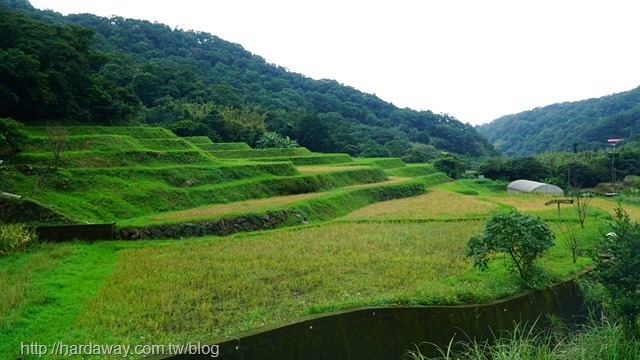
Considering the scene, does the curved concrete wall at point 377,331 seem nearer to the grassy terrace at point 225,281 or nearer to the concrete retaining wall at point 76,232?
the grassy terrace at point 225,281

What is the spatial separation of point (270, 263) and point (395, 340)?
16.4 feet

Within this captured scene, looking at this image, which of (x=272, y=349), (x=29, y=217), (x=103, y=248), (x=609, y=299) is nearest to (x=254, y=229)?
(x=103, y=248)

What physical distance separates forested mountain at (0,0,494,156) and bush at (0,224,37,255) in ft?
39.4

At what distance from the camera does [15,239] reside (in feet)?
39.5

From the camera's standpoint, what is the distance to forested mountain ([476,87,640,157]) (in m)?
73.1

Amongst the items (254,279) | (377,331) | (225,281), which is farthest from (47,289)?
(377,331)

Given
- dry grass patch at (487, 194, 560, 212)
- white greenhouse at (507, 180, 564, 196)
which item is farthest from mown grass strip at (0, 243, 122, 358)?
white greenhouse at (507, 180, 564, 196)

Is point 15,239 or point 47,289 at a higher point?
point 15,239

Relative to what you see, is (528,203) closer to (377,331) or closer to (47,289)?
(377,331)

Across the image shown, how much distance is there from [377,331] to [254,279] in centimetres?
381

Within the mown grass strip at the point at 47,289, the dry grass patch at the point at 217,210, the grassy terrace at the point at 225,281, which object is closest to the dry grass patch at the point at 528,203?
the grassy terrace at the point at 225,281

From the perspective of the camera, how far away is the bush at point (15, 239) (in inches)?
465

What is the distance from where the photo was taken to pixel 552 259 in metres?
11.1

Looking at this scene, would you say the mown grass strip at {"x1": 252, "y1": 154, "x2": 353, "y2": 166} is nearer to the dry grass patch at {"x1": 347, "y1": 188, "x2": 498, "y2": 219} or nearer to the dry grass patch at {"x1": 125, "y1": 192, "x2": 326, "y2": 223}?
the dry grass patch at {"x1": 347, "y1": 188, "x2": 498, "y2": 219}
